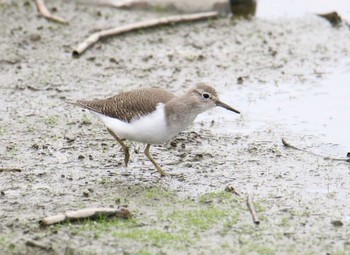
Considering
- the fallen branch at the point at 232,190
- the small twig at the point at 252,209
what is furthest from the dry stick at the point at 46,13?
the small twig at the point at 252,209

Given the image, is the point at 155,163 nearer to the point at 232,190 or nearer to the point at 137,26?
the point at 232,190

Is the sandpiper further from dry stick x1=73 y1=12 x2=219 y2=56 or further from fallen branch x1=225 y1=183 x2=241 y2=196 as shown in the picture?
dry stick x1=73 y1=12 x2=219 y2=56

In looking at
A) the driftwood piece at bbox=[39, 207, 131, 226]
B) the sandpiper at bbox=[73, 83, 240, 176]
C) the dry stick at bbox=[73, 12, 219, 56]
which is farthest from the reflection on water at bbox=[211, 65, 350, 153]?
the driftwood piece at bbox=[39, 207, 131, 226]

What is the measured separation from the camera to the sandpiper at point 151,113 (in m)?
8.52

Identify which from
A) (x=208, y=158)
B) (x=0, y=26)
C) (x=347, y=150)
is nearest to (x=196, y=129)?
(x=208, y=158)

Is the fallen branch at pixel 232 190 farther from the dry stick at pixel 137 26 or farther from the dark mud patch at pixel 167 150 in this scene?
the dry stick at pixel 137 26

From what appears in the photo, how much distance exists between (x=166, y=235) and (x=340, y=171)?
8.11 feet

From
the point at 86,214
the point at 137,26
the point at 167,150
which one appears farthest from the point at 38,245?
the point at 137,26

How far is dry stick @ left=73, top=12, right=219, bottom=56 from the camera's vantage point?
12.7 meters

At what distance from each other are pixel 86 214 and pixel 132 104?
1711 millimetres

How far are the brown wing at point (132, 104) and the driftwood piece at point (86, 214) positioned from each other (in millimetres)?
1394

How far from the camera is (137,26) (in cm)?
1348


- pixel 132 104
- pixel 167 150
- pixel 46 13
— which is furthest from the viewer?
pixel 46 13

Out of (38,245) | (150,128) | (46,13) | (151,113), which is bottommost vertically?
(38,245)
